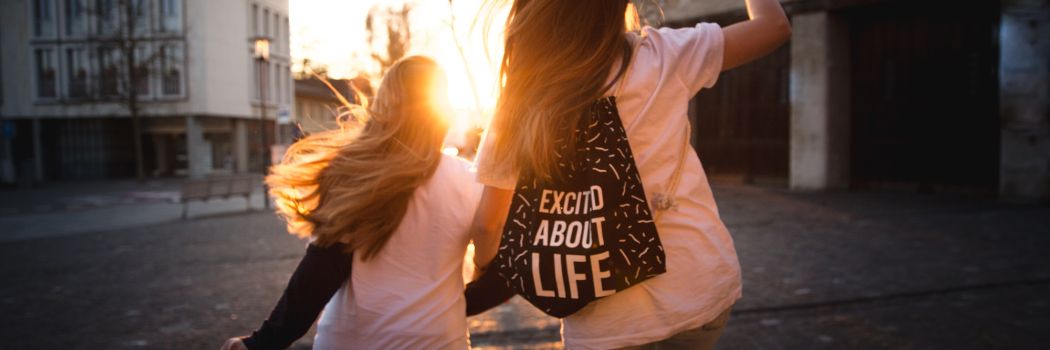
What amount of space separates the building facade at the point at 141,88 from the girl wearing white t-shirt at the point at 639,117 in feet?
123

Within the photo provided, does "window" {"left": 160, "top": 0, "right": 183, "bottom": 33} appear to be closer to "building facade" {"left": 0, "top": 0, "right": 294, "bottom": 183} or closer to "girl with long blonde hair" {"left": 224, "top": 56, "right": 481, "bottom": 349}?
"building facade" {"left": 0, "top": 0, "right": 294, "bottom": 183}

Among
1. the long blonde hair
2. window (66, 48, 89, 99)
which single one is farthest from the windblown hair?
window (66, 48, 89, 99)

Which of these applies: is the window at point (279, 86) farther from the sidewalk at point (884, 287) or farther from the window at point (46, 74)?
the sidewalk at point (884, 287)

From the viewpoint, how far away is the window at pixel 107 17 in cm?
3326

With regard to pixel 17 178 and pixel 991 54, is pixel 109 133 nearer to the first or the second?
pixel 17 178

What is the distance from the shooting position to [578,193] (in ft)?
4.77

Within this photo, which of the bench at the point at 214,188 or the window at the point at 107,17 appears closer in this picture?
the bench at the point at 214,188

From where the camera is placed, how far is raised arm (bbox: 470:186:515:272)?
5.29 feet

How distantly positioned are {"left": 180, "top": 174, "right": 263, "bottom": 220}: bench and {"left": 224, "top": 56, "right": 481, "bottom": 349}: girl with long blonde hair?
14.0 m

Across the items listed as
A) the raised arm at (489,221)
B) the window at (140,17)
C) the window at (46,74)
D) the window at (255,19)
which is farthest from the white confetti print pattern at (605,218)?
the window at (46,74)

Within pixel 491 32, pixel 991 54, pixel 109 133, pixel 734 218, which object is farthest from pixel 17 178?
pixel 491 32

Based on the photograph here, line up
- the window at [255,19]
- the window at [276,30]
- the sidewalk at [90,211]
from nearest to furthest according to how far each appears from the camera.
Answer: the sidewalk at [90,211] < the window at [255,19] < the window at [276,30]

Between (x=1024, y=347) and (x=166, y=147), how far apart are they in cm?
4295

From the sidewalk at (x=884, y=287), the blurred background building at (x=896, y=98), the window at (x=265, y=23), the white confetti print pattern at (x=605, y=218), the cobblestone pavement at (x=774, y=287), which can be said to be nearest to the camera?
the white confetti print pattern at (x=605, y=218)
